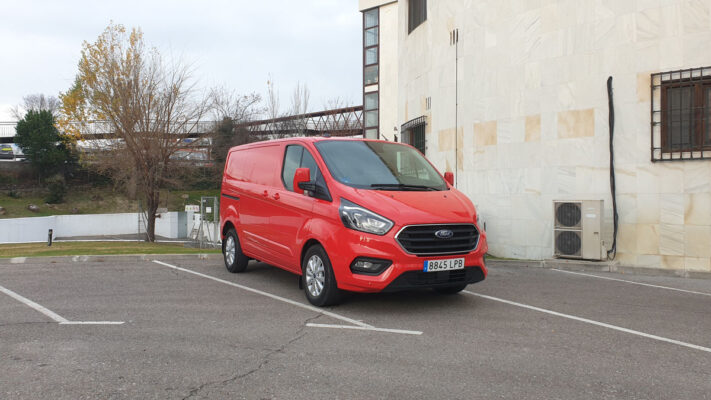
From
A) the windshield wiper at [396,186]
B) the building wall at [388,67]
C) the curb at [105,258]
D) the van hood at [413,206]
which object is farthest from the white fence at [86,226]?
the van hood at [413,206]

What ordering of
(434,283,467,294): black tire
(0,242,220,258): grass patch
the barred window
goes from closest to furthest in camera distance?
(434,283,467,294): black tire
the barred window
(0,242,220,258): grass patch

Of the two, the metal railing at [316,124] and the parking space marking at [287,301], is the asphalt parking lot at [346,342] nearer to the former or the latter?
the parking space marking at [287,301]

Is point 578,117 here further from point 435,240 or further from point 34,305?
point 34,305

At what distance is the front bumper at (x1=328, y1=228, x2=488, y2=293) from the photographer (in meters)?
5.36

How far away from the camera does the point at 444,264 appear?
18.3 feet

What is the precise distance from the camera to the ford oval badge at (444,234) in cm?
555

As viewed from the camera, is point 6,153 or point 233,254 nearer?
point 233,254

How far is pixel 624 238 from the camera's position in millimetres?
10102

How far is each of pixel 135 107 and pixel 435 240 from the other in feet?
63.5

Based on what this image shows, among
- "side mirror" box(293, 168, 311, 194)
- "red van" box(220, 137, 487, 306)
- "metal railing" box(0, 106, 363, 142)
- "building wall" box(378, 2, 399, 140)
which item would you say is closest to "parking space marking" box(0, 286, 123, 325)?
"red van" box(220, 137, 487, 306)

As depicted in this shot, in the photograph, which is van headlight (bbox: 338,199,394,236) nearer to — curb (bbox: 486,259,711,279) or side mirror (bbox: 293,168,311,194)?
side mirror (bbox: 293,168,311,194)

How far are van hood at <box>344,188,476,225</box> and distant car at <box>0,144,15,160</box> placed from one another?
5281 centimetres

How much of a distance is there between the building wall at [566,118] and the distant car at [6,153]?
4811 cm

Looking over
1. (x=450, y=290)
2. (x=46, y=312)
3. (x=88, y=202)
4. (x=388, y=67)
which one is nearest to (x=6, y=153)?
(x=88, y=202)
